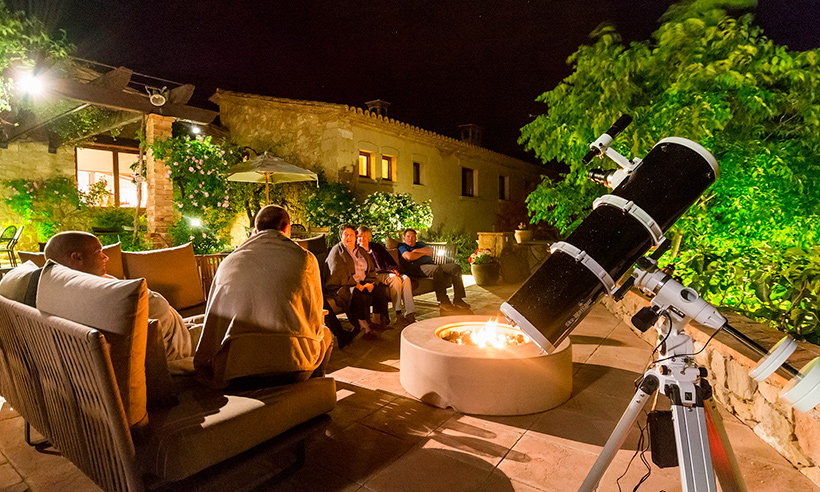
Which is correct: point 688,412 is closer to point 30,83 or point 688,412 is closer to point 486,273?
point 486,273

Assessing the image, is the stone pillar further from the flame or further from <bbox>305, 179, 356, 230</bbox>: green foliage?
the flame

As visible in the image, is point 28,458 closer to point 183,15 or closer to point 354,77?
point 183,15

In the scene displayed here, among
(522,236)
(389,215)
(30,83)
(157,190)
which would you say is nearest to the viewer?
(30,83)

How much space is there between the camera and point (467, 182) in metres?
16.6

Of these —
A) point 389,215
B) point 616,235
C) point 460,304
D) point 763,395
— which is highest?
point 389,215

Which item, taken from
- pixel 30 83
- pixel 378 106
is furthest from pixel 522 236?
pixel 30 83

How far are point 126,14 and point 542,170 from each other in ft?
58.0

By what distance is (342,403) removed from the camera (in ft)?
10.1

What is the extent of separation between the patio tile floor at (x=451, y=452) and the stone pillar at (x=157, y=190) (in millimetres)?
4724

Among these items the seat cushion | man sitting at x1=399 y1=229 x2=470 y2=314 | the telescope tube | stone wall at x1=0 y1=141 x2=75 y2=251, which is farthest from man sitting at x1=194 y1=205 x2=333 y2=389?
stone wall at x1=0 y1=141 x2=75 y2=251

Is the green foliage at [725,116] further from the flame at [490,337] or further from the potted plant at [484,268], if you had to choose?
the potted plant at [484,268]

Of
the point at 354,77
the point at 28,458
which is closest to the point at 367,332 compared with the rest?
the point at 28,458

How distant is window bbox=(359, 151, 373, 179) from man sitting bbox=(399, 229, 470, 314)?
6455 mm

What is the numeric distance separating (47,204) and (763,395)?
42.3 ft
